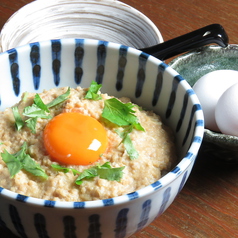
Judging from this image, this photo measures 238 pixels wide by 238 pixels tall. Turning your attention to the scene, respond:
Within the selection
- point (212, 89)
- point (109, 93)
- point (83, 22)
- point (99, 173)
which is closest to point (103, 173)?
point (99, 173)

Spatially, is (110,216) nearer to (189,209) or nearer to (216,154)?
(189,209)

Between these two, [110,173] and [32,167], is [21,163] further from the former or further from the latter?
[110,173]

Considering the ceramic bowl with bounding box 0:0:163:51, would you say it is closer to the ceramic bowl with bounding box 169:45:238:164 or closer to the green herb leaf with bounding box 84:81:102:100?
the ceramic bowl with bounding box 169:45:238:164

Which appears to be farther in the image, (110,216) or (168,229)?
(168,229)

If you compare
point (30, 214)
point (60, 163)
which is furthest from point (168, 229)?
point (30, 214)

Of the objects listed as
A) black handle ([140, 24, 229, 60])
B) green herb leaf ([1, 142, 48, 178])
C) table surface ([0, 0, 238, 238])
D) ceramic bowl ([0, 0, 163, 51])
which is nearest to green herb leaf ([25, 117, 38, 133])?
green herb leaf ([1, 142, 48, 178])

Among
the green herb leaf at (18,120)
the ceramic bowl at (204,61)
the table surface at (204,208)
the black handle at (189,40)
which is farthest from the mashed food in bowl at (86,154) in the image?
the ceramic bowl at (204,61)
